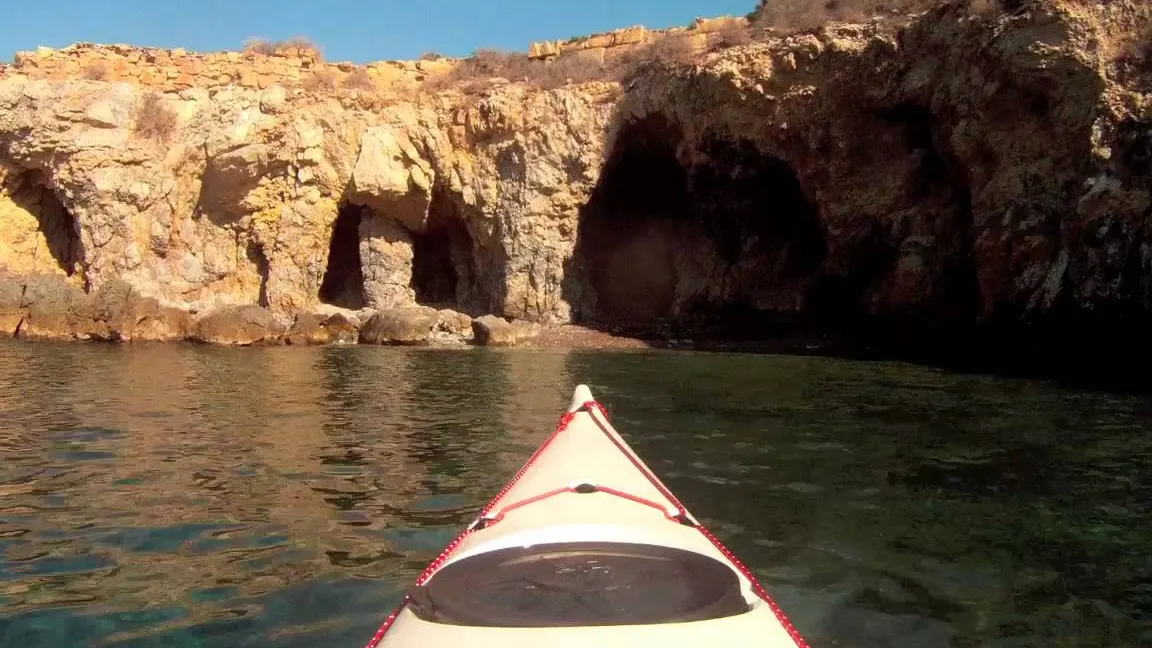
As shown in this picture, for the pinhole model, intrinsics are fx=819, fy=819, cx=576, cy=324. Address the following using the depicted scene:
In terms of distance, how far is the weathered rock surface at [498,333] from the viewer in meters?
24.3

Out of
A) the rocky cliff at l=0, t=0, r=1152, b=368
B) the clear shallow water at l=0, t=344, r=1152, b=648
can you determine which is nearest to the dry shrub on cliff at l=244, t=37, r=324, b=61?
the rocky cliff at l=0, t=0, r=1152, b=368

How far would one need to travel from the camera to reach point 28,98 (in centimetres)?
2756

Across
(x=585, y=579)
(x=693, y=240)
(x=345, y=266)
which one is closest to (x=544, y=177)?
(x=693, y=240)

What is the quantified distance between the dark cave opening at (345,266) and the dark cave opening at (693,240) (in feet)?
31.6

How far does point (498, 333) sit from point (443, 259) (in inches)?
432

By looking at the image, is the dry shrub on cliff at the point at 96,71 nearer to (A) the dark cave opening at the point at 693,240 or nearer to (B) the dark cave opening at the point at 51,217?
(B) the dark cave opening at the point at 51,217

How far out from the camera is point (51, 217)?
30.4 m

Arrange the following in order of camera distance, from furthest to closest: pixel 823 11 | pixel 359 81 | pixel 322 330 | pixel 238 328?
pixel 359 81, pixel 322 330, pixel 823 11, pixel 238 328

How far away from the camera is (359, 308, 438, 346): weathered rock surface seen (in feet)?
79.7

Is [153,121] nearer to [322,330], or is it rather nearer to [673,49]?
[322,330]

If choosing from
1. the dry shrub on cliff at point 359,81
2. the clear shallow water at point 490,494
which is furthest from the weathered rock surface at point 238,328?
the dry shrub on cliff at point 359,81

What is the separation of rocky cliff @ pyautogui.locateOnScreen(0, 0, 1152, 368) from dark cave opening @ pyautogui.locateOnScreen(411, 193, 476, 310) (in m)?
0.12

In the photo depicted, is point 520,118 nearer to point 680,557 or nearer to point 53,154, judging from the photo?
point 53,154

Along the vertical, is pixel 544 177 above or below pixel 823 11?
below
